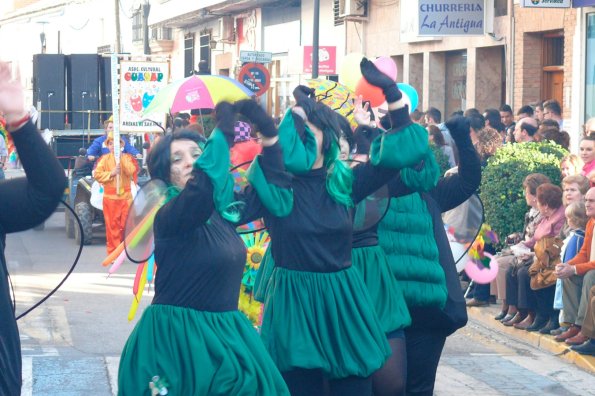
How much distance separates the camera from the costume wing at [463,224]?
653 centimetres

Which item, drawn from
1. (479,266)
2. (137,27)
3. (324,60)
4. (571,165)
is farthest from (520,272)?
(137,27)

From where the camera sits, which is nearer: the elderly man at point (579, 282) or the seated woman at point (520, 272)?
the elderly man at point (579, 282)

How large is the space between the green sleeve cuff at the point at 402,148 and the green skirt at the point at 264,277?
0.70 m

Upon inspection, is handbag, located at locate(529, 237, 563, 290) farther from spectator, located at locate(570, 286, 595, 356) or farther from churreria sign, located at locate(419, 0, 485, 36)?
churreria sign, located at locate(419, 0, 485, 36)

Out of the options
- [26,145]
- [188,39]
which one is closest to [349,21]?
[188,39]

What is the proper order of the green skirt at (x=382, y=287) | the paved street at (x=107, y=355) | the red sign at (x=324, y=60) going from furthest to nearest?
the red sign at (x=324, y=60), the paved street at (x=107, y=355), the green skirt at (x=382, y=287)

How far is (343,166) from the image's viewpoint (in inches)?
210

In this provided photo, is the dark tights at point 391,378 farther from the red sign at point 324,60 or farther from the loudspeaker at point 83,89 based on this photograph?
the red sign at point 324,60

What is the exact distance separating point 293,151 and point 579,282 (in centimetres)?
479

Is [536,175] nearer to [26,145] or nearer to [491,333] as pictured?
[491,333]

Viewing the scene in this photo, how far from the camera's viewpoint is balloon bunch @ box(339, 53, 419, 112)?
20.8 feet

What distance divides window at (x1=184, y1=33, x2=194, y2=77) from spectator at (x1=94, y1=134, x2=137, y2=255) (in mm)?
30476

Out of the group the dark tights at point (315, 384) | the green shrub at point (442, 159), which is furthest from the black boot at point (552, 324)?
the dark tights at point (315, 384)

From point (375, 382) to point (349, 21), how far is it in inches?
988
